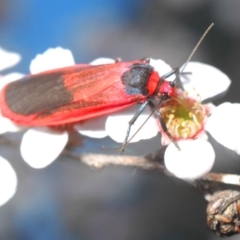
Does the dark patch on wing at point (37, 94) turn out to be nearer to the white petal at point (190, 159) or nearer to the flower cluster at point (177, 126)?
the flower cluster at point (177, 126)

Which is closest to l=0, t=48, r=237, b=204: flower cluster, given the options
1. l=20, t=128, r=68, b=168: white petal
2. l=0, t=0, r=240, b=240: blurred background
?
l=20, t=128, r=68, b=168: white petal

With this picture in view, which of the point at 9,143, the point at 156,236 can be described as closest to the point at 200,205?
the point at 156,236

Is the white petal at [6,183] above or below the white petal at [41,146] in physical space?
below

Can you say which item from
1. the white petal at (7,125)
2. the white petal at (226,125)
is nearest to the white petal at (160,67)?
the white petal at (226,125)

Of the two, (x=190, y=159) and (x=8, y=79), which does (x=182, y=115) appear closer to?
(x=190, y=159)

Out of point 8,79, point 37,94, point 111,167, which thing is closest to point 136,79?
point 37,94

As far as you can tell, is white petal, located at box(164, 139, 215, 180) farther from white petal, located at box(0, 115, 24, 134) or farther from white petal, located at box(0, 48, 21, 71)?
white petal, located at box(0, 48, 21, 71)
